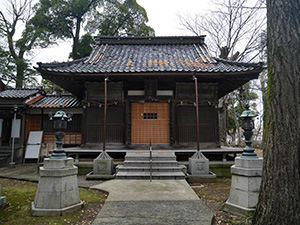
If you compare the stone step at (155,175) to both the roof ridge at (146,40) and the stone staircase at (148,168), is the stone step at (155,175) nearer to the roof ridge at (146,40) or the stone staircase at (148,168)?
the stone staircase at (148,168)

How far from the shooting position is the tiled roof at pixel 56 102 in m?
12.6

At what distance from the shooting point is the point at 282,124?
278 centimetres

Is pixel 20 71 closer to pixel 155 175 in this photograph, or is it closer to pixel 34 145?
pixel 34 145

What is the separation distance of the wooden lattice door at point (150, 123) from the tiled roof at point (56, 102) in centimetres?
504

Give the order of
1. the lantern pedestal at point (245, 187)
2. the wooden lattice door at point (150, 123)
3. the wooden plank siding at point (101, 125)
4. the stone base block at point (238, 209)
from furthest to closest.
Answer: the wooden lattice door at point (150, 123), the wooden plank siding at point (101, 125), the lantern pedestal at point (245, 187), the stone base block at point (238, 209)

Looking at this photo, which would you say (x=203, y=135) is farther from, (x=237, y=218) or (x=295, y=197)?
(x=295, y=197)

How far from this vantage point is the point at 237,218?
3.71 m

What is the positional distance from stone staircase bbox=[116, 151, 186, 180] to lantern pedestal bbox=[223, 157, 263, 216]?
269 centimetres

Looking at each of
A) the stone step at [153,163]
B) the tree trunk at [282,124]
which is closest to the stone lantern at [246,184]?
the tree trunk at [282,124]

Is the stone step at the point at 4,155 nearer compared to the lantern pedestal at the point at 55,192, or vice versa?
the lantern pedestal at the point at 55,192

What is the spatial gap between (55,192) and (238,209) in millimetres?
4012

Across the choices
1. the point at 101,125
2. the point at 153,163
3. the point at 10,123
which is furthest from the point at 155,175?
the point at 10,123

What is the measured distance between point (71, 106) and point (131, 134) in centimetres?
532

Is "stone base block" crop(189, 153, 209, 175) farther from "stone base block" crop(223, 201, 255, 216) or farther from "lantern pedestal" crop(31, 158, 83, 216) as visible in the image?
"lantern pedestal" crop(31, 158, 83, 216)
